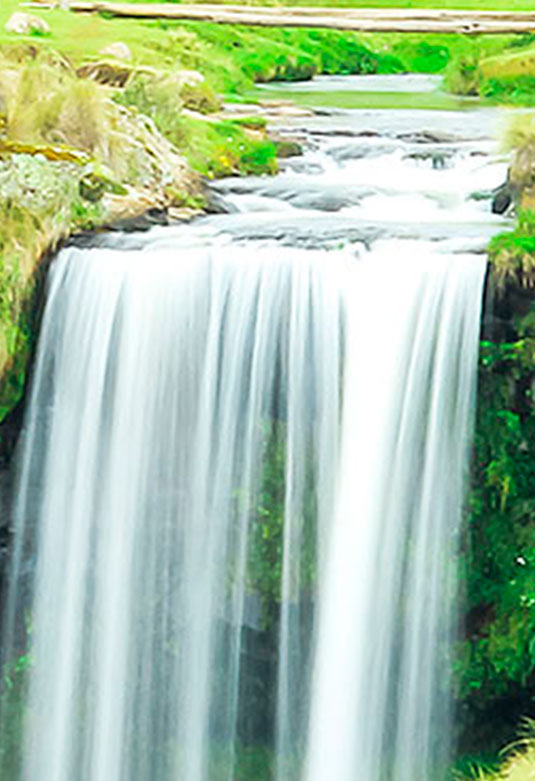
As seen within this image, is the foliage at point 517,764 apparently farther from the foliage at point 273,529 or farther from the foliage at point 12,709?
the foliage at point 12,709

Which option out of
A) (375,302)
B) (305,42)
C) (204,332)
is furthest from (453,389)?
(305,42)

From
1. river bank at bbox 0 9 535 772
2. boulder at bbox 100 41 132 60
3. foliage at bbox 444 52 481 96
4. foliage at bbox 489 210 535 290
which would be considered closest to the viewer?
foliage at bbox 489 210 535 290

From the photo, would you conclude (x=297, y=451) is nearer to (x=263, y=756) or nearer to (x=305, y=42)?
(x=263, y=756)

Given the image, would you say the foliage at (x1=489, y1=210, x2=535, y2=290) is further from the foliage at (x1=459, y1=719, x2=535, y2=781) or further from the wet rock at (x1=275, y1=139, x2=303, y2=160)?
the wet rock at (x1=275, y1=139, x2=303, y2=160)

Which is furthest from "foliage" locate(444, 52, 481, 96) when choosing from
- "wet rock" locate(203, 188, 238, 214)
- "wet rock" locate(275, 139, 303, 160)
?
"wet rock" locate(203, 188, 238, 214)

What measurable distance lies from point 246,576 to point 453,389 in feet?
5.33

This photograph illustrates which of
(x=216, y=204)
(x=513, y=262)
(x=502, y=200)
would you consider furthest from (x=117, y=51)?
(x=513, y=262)

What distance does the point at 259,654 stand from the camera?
8.61 metres

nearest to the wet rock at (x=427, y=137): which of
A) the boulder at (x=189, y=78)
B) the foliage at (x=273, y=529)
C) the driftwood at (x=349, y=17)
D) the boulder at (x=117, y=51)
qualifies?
the driftwood at (x=349, y=17)

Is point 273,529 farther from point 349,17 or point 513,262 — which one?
point 349,17

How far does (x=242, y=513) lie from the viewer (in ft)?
27.5

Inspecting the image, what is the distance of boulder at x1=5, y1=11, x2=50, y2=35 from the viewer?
13.0m

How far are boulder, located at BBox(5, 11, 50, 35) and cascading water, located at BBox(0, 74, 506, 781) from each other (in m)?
4.90

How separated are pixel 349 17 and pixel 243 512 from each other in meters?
6.04
